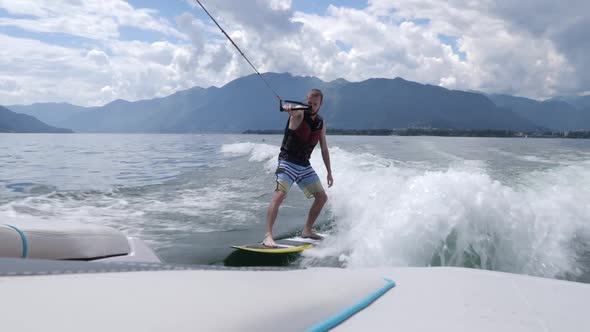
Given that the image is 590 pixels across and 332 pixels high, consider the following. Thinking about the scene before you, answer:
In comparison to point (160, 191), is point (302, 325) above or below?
above

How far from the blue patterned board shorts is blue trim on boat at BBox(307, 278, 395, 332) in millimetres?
3330

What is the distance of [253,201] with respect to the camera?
9109 mm

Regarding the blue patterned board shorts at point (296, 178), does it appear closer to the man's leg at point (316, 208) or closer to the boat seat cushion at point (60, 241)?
the man's leg at point (316, 208)

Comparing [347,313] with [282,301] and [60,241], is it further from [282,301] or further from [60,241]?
[60,241]

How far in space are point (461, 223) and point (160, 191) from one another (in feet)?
25.6

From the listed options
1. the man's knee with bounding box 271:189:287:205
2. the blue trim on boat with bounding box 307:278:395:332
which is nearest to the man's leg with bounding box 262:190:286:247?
the man's knee with bounding box 271:189:287:205

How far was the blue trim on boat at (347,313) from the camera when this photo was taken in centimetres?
164

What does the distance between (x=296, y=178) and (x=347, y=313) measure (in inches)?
154

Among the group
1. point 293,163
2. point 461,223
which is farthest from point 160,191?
point 461,223

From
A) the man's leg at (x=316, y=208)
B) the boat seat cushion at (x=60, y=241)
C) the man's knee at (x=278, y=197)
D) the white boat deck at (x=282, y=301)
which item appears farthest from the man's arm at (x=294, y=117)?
the white boat deck at (x=282, y=301)

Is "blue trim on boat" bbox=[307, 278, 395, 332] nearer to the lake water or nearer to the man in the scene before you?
the lake water

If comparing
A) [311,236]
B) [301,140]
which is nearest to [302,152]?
[301,140]

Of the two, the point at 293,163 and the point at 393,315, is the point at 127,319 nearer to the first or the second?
the point at 393,315

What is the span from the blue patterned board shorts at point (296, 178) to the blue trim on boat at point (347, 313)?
10.9ft
